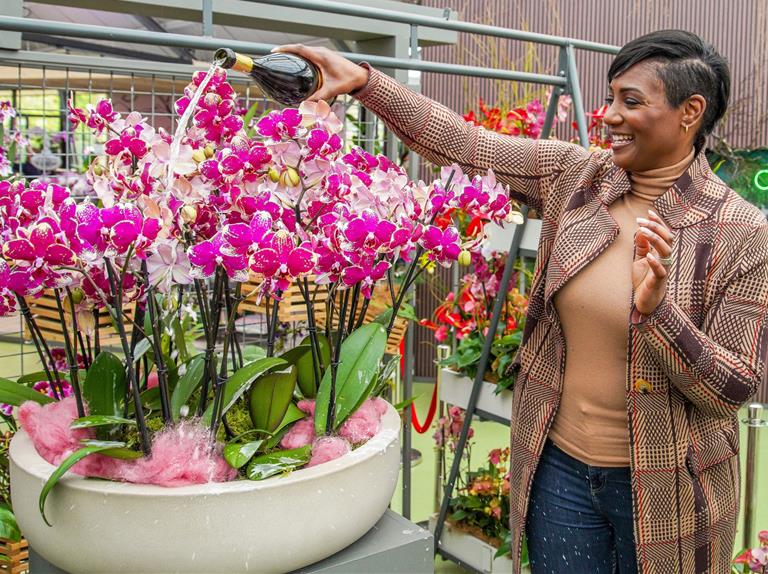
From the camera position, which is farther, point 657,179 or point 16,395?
point 657,179

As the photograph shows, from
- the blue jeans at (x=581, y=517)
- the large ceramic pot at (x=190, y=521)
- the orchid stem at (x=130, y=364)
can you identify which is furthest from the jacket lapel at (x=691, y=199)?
the orchid stem at (x=130, y=364)

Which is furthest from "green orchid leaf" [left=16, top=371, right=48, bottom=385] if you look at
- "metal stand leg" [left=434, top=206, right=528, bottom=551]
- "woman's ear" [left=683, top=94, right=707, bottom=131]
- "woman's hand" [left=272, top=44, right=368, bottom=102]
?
"metal stand leg" [left=434, top=206, right=528, bottom=551]

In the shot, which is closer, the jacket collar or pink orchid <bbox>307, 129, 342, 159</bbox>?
pink orchid <bbox>307, 129, 342, 159</bbox>

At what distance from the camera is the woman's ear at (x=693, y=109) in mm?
1289

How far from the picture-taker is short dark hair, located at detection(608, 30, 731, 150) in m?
1.28

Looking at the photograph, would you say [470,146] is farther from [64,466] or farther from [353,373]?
[64,466]

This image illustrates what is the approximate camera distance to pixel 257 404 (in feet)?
3.08

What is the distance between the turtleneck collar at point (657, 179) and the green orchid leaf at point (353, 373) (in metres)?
0.59

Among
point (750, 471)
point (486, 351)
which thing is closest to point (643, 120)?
point (486, 351)

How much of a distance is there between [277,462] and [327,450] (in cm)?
6

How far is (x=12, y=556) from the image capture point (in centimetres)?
163

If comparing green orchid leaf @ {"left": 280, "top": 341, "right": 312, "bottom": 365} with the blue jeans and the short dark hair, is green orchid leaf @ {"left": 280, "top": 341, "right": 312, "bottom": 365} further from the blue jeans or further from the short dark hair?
the short dark hair

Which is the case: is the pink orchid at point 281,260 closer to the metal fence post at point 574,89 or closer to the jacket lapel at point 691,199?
the jacket lapel at point 691,199

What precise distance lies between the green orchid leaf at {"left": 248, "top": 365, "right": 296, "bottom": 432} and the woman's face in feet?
2.22
